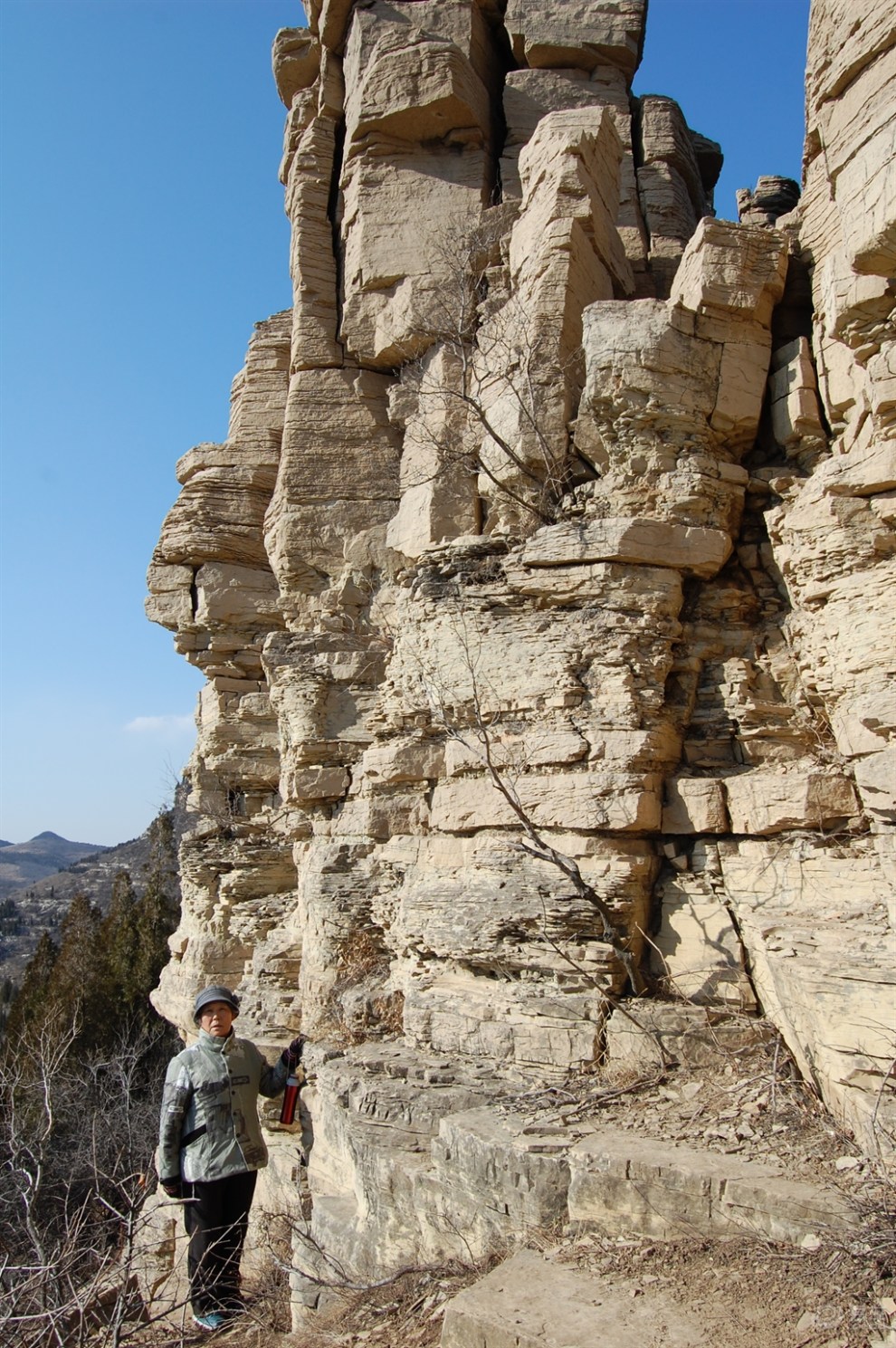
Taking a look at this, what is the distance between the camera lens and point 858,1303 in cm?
353

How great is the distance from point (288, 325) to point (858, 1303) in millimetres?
13930

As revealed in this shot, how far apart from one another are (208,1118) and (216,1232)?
0.68m

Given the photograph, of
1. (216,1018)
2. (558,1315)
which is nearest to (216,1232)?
(216,1018)

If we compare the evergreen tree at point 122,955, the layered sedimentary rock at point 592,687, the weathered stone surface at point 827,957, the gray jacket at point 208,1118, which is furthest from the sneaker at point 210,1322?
the evergreen tree at point 122,955

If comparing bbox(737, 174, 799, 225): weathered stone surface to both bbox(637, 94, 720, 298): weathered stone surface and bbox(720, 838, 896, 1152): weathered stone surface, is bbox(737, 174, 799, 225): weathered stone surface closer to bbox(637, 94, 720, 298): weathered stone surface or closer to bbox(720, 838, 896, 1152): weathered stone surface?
bbox(637, 94, 720, 298): weathered stone surface

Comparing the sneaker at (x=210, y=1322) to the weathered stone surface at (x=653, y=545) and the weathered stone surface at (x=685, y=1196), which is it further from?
the weathered stone surface at (x=653, y=545)

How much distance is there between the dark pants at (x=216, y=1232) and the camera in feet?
17.4

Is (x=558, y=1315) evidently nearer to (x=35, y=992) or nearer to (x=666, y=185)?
(x=666, y=185)

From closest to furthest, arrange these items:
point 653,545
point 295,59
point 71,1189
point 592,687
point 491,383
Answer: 1. point 592,687
2. point 653,545
3. point 491,383
4. point 71,1189
5. point 295,59

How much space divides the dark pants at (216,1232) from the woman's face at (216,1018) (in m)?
0.81

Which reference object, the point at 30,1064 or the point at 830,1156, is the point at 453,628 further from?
the point at 30,1064

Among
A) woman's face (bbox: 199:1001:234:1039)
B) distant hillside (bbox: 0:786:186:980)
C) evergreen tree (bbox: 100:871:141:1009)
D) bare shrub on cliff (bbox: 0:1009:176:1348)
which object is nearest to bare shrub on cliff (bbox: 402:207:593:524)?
woman's face (bbox: 199:1001:234:1039)

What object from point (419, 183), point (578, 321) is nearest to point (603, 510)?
point (578, 321)

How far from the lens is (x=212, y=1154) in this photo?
5371 mm
